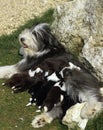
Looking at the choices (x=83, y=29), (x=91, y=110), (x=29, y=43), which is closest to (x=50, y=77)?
(x=29, y=43)

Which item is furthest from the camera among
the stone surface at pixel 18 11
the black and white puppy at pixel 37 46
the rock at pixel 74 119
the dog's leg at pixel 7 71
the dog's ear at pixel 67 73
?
the stone surface at pixel 18 11

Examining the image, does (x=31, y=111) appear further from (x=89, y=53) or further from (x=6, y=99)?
(x=89, y=53)

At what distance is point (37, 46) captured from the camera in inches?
421

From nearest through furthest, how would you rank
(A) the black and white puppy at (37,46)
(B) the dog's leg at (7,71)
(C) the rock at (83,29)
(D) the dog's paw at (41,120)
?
(D) the dog's paw at (41,120), (C) the rock at (83,29), (A) the black and white puppy at (37,46), (B) the dog's leg at (7,71)

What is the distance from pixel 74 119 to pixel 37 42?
2442 millimetres

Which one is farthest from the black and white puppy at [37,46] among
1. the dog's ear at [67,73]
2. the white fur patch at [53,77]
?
the dog's ear at [67,73]

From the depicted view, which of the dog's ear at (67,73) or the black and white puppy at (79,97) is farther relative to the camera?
the dog's ear at (67,73)

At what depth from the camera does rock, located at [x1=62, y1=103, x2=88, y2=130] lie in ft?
28.5

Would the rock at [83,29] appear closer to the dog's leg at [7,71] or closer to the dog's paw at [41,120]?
the dog's leg at [7,71]

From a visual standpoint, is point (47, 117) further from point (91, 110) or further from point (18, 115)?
point (91, 110)

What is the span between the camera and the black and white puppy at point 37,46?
1069 cm

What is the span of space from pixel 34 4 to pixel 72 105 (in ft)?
19.3

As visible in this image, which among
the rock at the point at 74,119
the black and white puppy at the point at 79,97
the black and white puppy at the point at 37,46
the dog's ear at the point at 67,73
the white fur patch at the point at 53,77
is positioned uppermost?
the black and white puppy at the point at 37,46

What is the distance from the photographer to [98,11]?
9.93 m
